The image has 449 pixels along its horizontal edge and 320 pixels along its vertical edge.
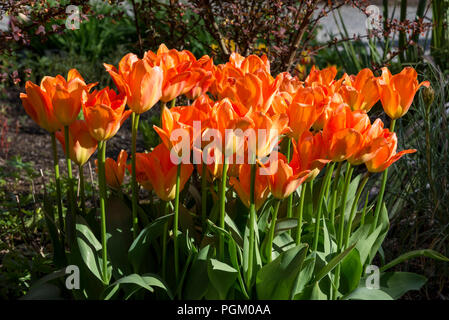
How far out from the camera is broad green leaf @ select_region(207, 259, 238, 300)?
1.31 metres

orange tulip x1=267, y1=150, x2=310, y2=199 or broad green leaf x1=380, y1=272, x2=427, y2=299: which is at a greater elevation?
orange tulip x1=267, y1=150, x2=310, y2=199

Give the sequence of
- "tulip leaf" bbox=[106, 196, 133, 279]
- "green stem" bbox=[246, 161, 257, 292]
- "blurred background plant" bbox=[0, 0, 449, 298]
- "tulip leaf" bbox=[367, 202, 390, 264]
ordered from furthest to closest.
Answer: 1. "blurred background plant" bbox=[0, 0, 449, 298]
2. "tulip leaf" bbox=[367, 202, 390, 264]
3. "tulip leaf" bbox=[106, 196, 133, 279]
4. "green stem" bbox=[246, 161, 257, 292]

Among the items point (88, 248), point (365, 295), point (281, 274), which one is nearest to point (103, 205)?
Result: point (88, 248)

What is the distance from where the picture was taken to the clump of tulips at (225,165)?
4.14 feet

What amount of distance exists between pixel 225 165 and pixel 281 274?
29cm

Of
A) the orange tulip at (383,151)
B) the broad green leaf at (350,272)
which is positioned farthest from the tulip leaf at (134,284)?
the orange tulip at (383,151)

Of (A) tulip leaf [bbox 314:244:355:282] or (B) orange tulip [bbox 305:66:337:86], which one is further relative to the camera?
(B) orange tulip [bbox 305:66:337:86]

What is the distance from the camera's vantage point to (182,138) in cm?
125

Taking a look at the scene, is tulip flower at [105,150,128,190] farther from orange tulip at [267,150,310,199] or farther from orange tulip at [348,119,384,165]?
orange tulip at [348,119,384,165]

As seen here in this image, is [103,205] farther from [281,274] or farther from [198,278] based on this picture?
[281,274]

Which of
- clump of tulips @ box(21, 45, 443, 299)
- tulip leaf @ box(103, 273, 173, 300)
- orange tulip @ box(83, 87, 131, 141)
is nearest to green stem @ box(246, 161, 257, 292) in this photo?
clump of tulips @ box(21, 45, 443, 299)

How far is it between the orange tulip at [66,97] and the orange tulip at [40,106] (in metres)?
0.02

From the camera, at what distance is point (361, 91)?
1.59 meters

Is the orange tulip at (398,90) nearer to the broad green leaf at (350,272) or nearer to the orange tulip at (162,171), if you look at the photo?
the broad green leaf at (350,272)
